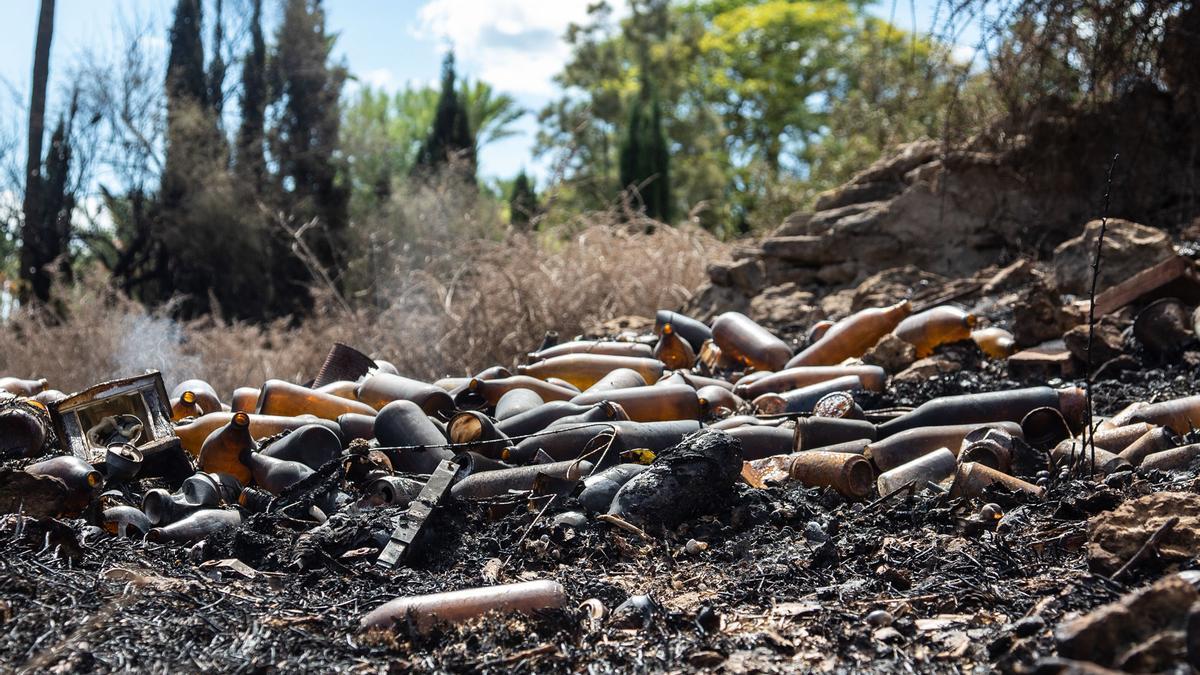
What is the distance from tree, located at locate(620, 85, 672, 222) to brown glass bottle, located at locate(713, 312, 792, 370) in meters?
25.1

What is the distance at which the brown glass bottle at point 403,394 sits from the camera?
5.62 m

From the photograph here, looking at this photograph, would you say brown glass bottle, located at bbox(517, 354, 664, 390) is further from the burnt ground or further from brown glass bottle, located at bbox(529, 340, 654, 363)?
the burnt ground

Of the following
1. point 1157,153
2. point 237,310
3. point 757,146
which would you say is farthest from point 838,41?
point 1157,153

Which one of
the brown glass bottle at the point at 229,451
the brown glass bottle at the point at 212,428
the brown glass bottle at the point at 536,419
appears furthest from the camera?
the brown glass bottle at the point at 212,428

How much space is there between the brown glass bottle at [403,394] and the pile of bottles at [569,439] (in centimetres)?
1

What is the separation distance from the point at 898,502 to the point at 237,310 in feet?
76.6

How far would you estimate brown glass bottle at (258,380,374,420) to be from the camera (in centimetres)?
588

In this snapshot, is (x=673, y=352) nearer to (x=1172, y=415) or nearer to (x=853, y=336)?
(x=853, y=336)

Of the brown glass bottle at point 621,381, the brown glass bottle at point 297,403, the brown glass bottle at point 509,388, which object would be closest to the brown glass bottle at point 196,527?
the brown glass bottle at point 297,403

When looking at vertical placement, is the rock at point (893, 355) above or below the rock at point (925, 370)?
above

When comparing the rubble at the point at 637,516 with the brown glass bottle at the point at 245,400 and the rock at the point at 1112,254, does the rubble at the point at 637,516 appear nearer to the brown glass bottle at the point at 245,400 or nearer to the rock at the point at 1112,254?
the brown glass bottle at the point at 245,400

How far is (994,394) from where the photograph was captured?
5.16 meters

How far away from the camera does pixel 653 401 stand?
5.50 metres

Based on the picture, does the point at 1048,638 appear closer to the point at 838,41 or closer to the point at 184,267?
the point at 184,267
